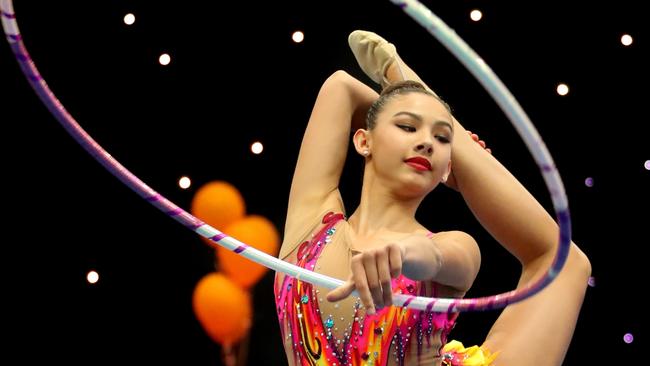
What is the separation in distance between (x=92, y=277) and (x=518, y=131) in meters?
1.64

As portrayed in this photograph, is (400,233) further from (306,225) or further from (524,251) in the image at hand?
(524,251)

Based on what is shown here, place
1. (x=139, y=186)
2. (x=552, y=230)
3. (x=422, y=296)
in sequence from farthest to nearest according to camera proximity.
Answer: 1. (x=552, y=230)
2. (x=139, y=186)
3. (x=422, y=296)

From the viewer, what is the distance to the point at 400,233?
2.39 metres

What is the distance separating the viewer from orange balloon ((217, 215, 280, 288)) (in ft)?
10.6

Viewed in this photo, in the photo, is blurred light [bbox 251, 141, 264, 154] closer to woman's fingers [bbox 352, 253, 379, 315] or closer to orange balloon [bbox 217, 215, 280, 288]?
orange balloon [bbox 217, 215, 280, 288]

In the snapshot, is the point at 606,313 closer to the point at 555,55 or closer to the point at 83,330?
the point at 555,55

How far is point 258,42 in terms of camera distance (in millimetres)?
3277

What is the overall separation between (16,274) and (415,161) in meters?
1.36

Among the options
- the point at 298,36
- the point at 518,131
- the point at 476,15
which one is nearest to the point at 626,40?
Result: the point at 476,15

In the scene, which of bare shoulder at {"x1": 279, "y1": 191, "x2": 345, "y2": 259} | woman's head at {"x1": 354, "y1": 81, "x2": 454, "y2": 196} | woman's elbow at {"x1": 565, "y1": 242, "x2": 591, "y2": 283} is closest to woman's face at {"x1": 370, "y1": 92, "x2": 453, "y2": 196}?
woman's head at {"x1": 354, "y1": 81, "x2": 454, "y2": 196}

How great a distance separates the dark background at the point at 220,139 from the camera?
10.2ft

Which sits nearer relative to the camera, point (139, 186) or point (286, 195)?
point (139, 186)

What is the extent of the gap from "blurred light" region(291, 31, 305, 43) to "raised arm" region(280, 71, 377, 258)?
61 cm

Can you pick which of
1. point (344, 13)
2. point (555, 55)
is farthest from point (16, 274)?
point (555, 55)
